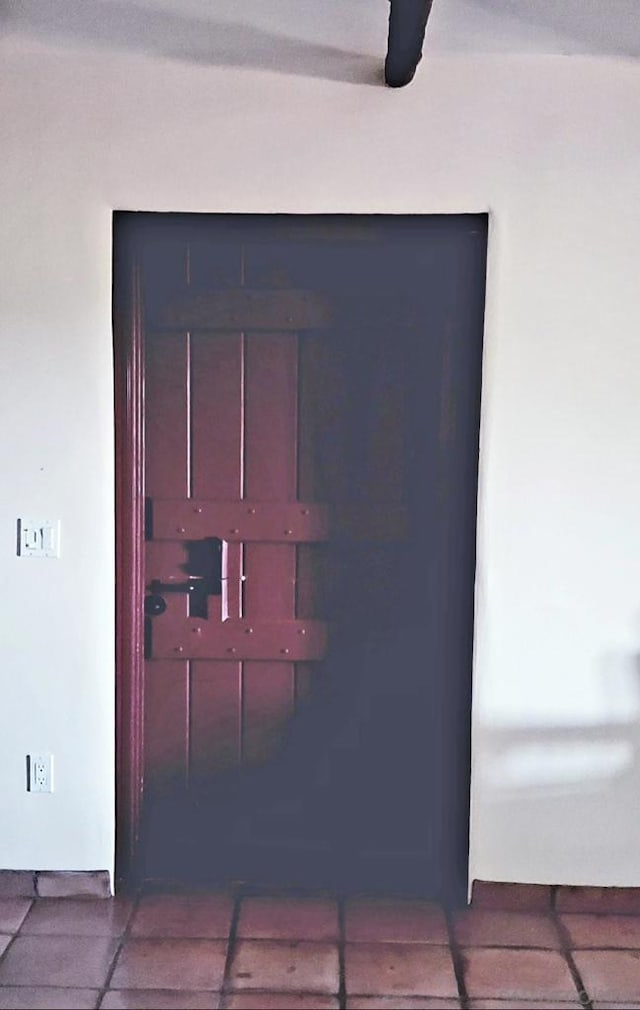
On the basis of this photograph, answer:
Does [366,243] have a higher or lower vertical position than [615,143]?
lower

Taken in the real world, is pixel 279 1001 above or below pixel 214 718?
Answer: below

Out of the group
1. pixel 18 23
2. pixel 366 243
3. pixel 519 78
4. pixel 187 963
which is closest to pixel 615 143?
pixel 519 78

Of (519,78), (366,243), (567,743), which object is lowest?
(567,743)

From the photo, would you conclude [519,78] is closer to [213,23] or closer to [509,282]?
[509,282]

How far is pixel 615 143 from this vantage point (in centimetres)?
239

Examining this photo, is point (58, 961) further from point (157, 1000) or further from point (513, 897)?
point (513, 897)

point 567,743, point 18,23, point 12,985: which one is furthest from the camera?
point 567,743

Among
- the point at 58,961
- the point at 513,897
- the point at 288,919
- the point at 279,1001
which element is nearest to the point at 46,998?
the point at 58,961

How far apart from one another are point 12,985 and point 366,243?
2.00 m

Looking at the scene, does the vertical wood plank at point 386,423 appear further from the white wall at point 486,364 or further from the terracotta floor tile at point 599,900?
the terracotta floor tile at point 599,900

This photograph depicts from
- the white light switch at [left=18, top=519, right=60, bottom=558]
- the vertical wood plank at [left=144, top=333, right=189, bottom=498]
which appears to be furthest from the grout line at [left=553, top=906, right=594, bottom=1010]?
the white light switch at [left=18, top=519, right=60, bottom=558]

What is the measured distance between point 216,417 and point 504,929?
5.04 ft

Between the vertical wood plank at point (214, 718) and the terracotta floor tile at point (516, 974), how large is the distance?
811 mm

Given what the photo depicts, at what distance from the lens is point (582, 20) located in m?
2.22
